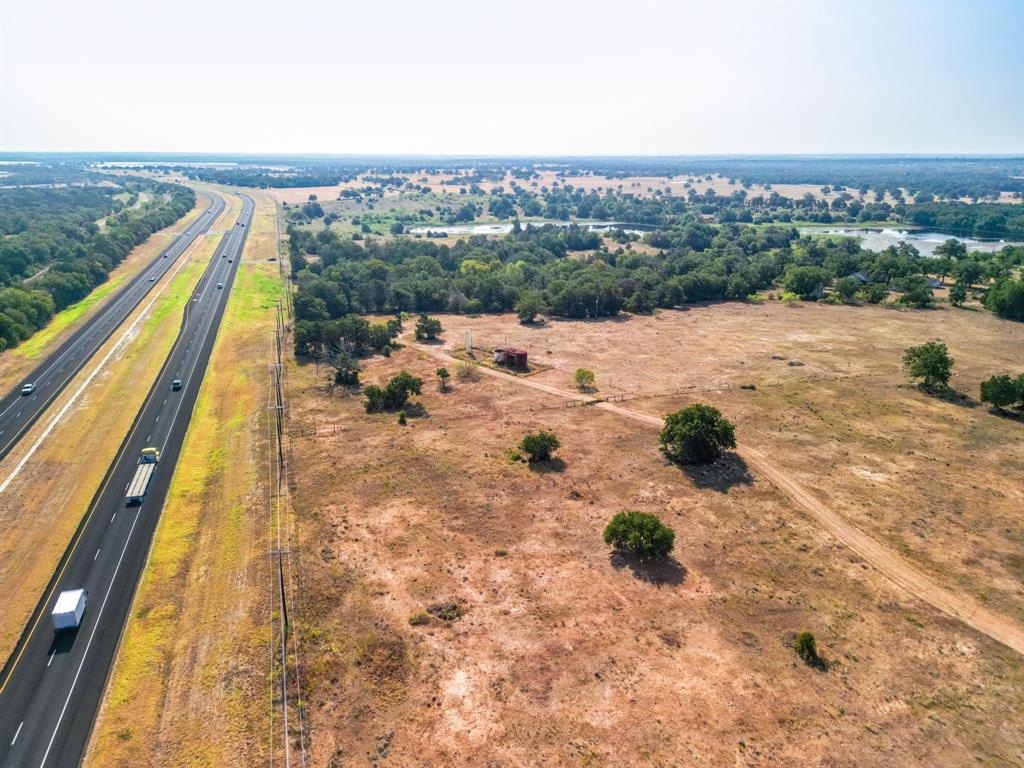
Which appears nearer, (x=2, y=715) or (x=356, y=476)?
(x=2, y=715)

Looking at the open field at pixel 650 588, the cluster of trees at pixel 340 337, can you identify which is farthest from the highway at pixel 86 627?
the cluster of trees at pixel 340 337

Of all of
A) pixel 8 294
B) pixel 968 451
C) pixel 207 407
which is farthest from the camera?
pixel 8 294

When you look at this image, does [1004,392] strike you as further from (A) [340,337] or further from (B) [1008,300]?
(A) [340,337]

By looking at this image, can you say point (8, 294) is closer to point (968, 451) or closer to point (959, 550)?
point (959, 550)

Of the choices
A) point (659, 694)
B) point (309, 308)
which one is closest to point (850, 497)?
point (659, 694)

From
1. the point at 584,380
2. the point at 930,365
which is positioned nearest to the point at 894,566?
the point at 584,380

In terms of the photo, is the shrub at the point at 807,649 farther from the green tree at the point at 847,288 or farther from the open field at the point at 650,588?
the green tree at the point at 847,288

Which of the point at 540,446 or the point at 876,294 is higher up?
the point at 876,294
